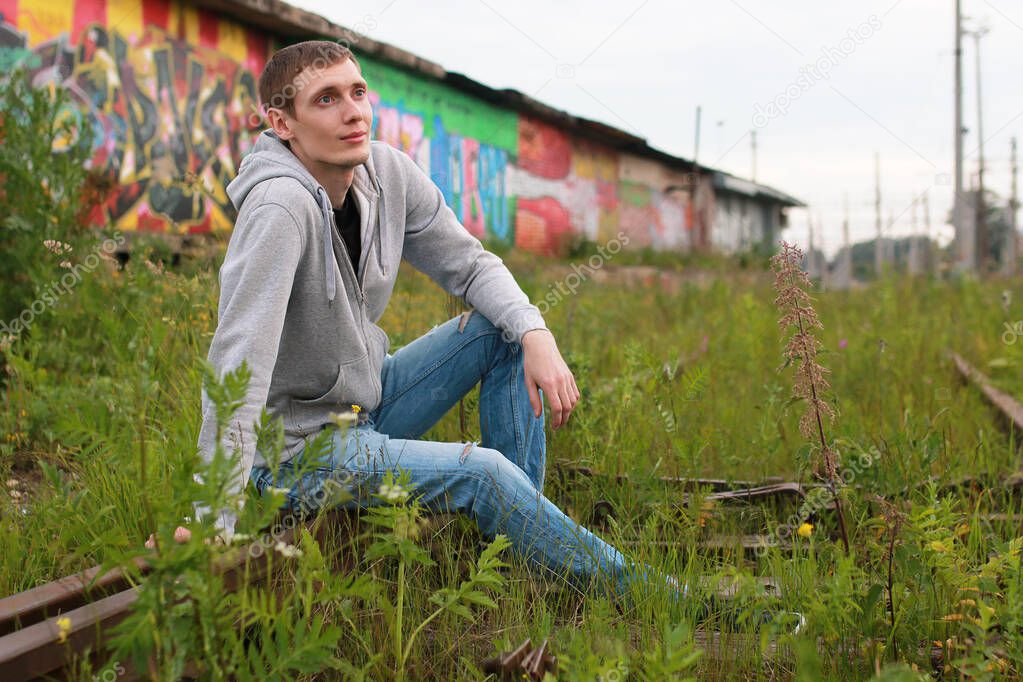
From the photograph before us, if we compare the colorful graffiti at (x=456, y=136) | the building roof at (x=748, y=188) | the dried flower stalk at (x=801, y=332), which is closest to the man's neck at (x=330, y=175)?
the dried flower stalk at (x=801, y=332)

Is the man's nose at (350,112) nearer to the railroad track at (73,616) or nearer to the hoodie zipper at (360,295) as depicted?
the hoodie zipper at (360,295)

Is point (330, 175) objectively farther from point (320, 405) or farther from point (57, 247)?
point (57, 247)

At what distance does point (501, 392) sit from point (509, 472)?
0.50m

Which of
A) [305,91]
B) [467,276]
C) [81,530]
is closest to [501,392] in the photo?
[467,276]

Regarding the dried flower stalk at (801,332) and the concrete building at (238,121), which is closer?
the dried flower stalk at (801,332)

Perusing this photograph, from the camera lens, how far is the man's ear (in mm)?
2504

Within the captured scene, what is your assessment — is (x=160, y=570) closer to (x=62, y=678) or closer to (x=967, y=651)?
(x=62, y=678)

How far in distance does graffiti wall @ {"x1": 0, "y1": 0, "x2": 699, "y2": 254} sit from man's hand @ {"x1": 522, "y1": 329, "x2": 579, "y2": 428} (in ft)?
3.55

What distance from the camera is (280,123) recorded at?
2521 mm

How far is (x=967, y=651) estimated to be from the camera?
1928 millimetres

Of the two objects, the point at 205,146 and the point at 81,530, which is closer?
the point at 81,530

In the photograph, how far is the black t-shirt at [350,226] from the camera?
2674mm
